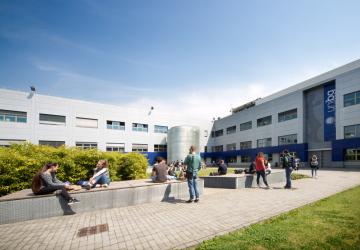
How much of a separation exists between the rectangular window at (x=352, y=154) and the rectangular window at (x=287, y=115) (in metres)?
9.11

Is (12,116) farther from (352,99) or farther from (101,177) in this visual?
→ (352,99)

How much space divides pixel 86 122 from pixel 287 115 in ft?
106

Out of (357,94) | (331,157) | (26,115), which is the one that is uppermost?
(357,94)

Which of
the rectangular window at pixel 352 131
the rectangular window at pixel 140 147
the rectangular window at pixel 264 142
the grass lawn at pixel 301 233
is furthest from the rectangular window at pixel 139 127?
the grass lawn at pixel 301 233

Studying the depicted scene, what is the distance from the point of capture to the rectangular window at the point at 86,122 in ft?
113

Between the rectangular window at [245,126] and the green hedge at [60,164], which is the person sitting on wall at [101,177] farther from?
the rectangular window at [245,126]

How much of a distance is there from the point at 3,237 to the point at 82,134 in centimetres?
3166

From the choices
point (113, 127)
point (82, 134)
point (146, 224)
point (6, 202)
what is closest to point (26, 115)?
point (82, 134)

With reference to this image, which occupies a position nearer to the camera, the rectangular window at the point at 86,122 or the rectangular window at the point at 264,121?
the rectangular window at the point at 86,122

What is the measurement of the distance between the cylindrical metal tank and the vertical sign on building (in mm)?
21634

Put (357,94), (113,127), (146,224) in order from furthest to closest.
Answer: (113,127)
(357,94)
(146,224)

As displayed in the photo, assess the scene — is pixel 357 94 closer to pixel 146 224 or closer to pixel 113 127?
pixel 146 224

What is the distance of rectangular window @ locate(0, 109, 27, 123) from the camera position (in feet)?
90.8

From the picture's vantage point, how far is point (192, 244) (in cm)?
421
